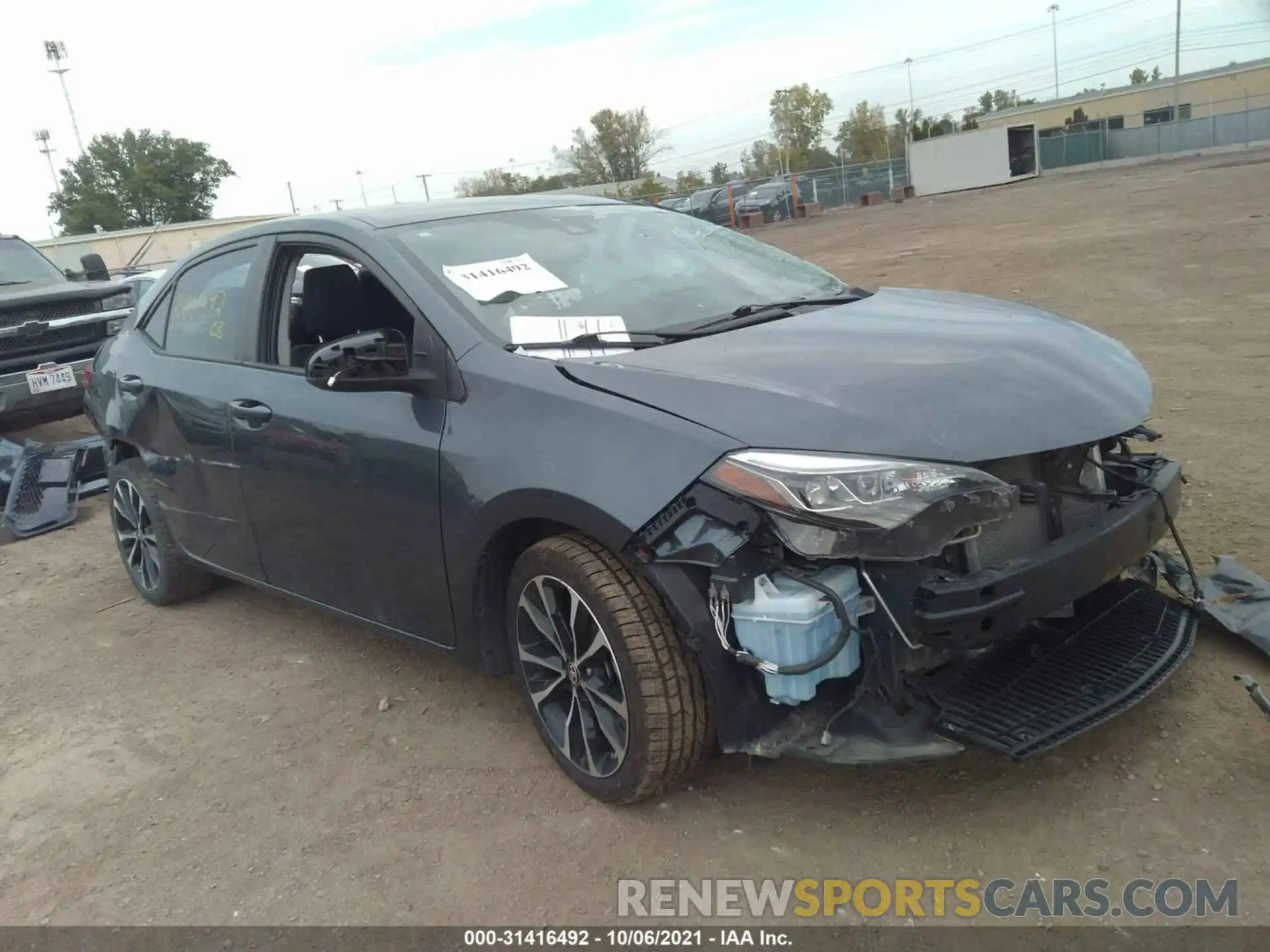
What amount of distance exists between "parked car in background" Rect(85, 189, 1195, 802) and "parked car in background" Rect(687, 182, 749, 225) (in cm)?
3190

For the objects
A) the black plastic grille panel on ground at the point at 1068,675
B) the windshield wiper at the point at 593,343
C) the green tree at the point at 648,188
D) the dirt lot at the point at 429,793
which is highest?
the green tree at the point at 648,188

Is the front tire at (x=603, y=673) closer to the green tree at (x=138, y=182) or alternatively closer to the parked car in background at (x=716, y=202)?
the parked car in background at (x=716, y=202)

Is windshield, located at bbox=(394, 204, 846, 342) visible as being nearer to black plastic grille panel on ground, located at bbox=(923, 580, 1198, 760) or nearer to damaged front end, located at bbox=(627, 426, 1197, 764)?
damaged front end, located at bbox=(627, 426, 1197, 764)

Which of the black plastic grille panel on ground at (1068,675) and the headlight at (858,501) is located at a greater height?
the headlight at (858,501)

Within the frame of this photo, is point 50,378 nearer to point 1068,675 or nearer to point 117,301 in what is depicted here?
point 117,301

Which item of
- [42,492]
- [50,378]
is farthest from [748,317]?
[50,378]

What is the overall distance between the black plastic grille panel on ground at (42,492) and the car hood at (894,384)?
5.47 m

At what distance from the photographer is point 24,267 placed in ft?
33.0

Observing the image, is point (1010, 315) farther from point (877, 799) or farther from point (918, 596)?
point (877, 799)

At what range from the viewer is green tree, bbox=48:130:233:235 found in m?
67.7

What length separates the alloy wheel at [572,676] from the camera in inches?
114

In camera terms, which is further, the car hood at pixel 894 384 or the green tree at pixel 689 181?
the green tree at pixel 689 181

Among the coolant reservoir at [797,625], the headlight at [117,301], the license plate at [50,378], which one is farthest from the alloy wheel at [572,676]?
the headlight at [117,301]

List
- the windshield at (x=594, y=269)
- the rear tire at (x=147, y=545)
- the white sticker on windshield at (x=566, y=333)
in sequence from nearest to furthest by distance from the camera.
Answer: the white sticker on windshield at (x=566, y=333), the windshield at (x=594, y=269), the rear tire at (x=147, y=545)
